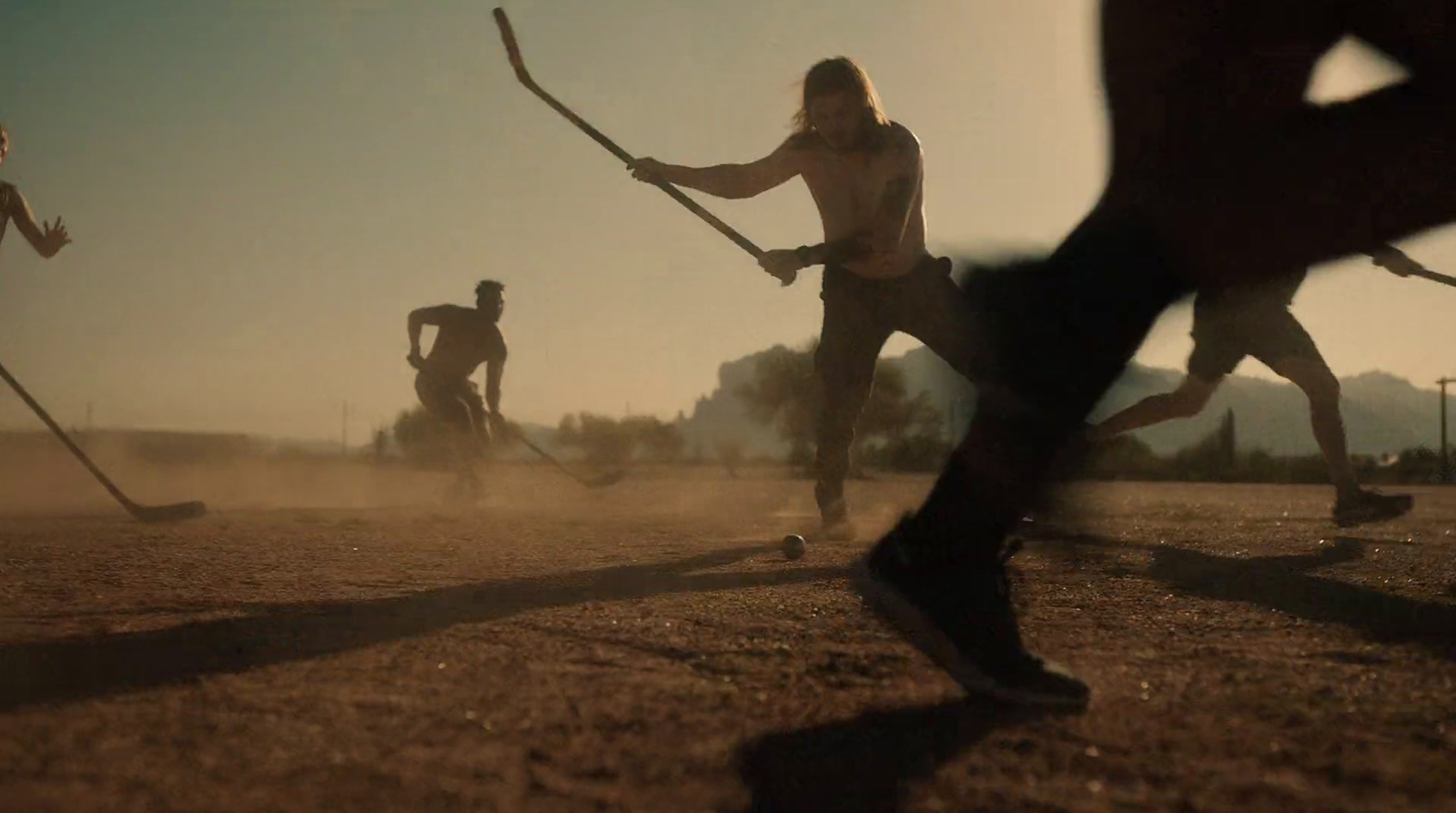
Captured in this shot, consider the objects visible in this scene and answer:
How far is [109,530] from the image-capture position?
18.2ft

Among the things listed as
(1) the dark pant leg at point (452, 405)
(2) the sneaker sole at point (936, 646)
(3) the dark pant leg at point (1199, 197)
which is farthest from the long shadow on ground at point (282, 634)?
(1) the dark pant leg at point (452, 405)

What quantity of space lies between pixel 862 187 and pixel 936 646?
2989 millimetres

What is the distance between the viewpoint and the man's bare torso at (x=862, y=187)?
181 inches

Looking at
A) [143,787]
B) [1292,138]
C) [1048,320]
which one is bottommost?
[143,787]

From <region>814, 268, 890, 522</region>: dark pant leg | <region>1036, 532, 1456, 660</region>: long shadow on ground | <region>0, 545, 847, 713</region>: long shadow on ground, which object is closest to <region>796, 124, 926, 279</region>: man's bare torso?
<region>814, 268, 890, 522</region>: dark pant leg

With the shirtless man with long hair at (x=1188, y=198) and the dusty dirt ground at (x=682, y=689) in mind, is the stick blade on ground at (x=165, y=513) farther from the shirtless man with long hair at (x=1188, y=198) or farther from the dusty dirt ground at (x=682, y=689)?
the shirtless man with long hair at (x=1188, y=198)

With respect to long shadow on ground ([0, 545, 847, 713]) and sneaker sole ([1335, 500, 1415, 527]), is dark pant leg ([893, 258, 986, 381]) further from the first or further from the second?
sneaker sole ([1335, 500, 1415, 527])

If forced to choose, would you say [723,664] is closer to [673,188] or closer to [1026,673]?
[1026,673]

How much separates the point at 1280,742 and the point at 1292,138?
0.99 metres

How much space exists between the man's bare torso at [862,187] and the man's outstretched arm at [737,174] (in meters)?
0.06

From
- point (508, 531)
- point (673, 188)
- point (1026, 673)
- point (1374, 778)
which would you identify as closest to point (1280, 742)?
point (1374, 778)

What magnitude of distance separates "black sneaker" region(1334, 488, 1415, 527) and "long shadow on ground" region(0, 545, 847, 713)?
312cm

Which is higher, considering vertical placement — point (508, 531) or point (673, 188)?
point (673, 188)

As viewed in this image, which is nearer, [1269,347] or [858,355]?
[858,355]
